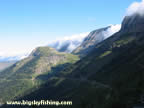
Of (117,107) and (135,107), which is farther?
(117,107)

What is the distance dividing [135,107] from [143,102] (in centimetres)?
1498

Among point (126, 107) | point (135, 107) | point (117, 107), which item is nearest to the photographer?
point (135, 107)

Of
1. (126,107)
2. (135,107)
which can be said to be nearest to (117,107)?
(126,107)

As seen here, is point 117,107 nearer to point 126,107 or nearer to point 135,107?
point 126,107

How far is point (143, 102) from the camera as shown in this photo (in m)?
134

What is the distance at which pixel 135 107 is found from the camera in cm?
12244

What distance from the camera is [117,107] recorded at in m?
146

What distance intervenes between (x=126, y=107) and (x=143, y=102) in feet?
39.9

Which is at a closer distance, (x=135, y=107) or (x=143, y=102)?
(x=135, y=107)

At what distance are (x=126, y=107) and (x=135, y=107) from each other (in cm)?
1099

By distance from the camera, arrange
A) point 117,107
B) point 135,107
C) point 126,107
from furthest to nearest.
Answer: point 117,107 < point 126,107 < point 135,107

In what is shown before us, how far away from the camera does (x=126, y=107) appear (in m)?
133

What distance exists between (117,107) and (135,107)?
80.9 feet

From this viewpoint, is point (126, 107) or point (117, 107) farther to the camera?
point (117, 107)
